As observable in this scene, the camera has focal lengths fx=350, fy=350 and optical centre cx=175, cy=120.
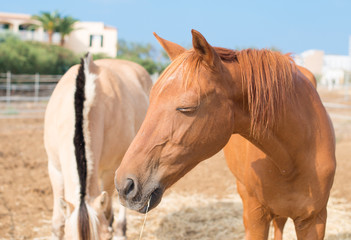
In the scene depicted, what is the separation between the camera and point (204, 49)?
161 cm

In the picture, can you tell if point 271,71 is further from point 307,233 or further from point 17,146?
point 17,146

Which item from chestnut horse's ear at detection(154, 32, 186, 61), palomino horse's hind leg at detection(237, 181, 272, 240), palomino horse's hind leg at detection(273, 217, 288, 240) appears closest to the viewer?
chestnut horse's ear at detection(154, 32, 186, 61)

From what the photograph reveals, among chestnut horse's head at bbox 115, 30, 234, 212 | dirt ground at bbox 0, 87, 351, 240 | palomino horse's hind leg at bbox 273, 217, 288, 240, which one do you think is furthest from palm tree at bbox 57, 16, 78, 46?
chestnut horse's head at bbox 115, 30, 234, 212

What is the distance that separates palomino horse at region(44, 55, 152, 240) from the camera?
2.52 meters

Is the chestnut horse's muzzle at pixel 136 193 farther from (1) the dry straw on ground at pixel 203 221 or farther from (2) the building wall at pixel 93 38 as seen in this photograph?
(2) the building wall at pixel 93 38

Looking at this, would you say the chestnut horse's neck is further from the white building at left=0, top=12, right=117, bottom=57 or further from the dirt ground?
the white building at left=0, top=12, right=117, bottom=57

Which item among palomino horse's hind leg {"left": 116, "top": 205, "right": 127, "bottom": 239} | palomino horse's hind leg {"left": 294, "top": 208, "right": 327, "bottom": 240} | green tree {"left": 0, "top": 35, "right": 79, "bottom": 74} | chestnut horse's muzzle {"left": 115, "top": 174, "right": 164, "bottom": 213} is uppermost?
chestnut horse's muzzle {"left": 115, "top": 174, "right": 164, "bottom": 213}

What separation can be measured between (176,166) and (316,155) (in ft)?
3.01

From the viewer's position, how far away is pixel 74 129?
2824 millimetres

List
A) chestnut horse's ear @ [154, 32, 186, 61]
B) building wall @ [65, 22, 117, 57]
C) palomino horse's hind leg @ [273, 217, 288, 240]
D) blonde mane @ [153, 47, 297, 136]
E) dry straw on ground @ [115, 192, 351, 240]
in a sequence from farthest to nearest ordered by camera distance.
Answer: building wall @ [65, 22, 117, 57] → dry straw on ground @ [115, 192, 351, 240] → palomino horse's hind leg @ [273, 217, 288, 240] → chestnut horse's ear @ [154, 32, 186, 61] → blonde mane @ [153, 47, 297, 136]

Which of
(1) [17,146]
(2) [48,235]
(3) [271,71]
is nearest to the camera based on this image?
(3) [271,71]

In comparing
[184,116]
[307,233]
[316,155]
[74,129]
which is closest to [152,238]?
[74,129]

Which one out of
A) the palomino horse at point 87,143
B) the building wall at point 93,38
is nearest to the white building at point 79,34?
the building wall at point 93,38

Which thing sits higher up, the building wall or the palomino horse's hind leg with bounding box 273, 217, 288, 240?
the palomino horse's hind leg with bounding box 273, 217, 288, 240
